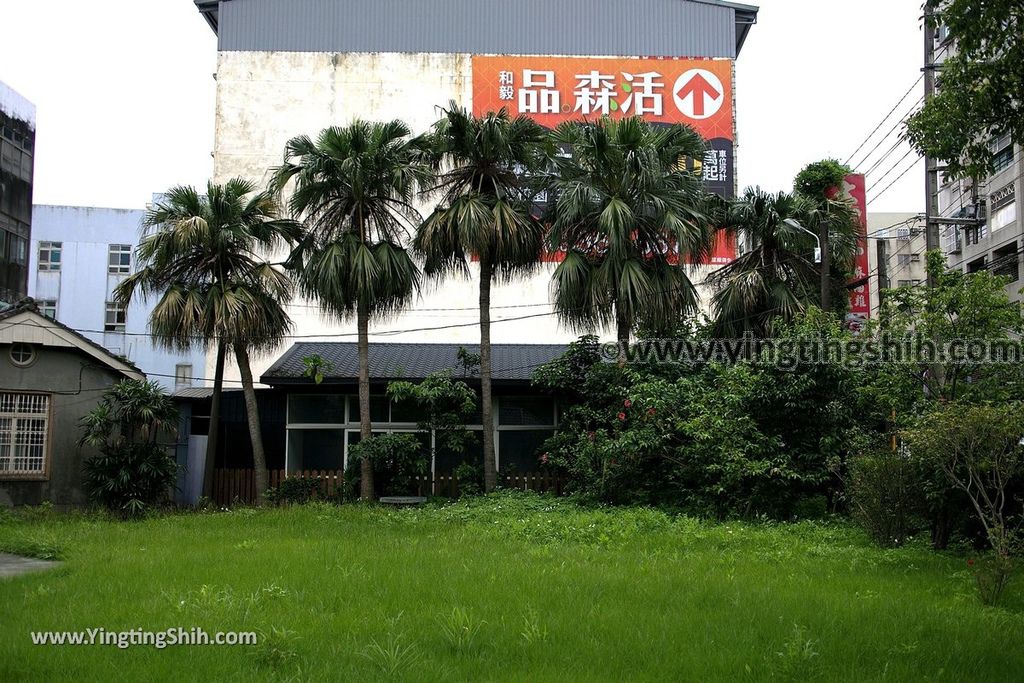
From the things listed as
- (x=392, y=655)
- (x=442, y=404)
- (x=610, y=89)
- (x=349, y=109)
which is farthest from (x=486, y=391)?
(x=349, y=109)

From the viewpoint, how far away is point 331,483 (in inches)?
934

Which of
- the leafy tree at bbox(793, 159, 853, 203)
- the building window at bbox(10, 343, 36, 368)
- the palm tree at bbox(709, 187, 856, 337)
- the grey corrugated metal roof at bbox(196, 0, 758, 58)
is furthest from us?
the grey corrugated metal roof at bbox(196, 0, 758, 58)

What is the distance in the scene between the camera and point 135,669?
6.77 meters

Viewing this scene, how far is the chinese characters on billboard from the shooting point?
112 ft

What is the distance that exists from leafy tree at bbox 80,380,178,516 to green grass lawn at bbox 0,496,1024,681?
298 inches

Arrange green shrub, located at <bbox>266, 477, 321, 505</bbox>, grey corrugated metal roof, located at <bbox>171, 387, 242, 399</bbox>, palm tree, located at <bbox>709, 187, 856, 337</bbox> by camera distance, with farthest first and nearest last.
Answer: grey corrugated metal roof, located at <bbox>171, 387, 242, 399</bbox> < green shrub, located at <bbox>266, 477, 321, 505</bbox> < palm tree, located at <bbox>709, 187, 856, 337</bbox>

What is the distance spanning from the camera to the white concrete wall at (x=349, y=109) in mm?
34344

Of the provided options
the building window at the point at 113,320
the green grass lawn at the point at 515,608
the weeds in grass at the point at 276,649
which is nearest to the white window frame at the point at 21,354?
the green grass lawn at the point at 515,608

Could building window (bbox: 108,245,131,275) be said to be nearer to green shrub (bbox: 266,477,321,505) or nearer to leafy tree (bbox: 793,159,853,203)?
green shrub (bbox: 266,477,321,505)

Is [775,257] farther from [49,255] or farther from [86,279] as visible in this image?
[49,255]

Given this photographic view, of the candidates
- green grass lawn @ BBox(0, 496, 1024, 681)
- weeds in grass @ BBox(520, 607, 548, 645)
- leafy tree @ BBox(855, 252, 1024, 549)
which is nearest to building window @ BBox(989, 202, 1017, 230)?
leafy tree @ BBox(855, 252, 1024, 549)

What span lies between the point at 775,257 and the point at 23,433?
19098mm

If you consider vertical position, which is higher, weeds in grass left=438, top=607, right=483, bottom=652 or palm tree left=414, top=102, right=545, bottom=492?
palm tree left=414, top=102, right=545, bottom=492

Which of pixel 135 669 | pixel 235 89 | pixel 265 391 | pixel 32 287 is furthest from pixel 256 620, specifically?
pixel 32 287
